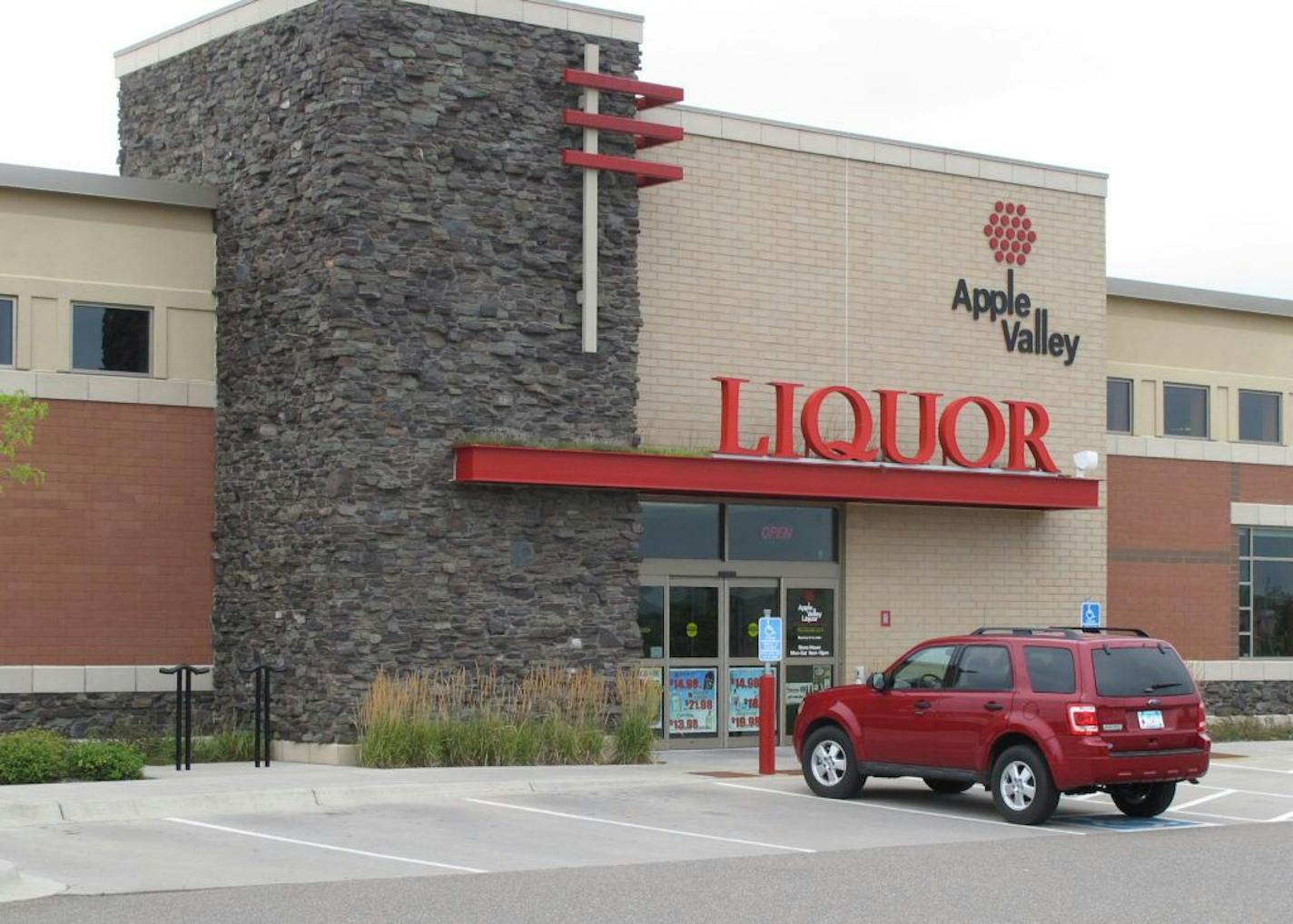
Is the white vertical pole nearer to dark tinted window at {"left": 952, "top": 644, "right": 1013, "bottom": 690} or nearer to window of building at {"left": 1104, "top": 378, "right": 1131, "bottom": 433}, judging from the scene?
dark tinted window at {"left": 952, "top": 644, "right": 1013, "bottom": 690}

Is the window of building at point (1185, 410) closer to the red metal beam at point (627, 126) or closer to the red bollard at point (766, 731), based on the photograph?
the red metal beam at point (627, 126)

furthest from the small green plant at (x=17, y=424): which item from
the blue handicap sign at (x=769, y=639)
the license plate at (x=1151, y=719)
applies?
the license plate at (x=1151, y=719)

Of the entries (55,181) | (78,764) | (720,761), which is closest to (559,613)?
(720,761)

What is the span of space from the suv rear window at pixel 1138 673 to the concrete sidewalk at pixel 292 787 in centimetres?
517

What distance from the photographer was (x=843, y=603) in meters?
27.2

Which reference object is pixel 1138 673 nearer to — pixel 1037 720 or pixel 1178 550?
pixel 1037 720

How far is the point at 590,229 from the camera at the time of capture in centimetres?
2372

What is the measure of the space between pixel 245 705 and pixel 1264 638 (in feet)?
57.9

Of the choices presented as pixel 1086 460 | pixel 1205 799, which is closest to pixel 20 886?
pixel 1205 799

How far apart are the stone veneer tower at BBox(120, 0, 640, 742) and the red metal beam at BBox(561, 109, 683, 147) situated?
31 cm

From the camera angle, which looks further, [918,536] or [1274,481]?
[1274,481]

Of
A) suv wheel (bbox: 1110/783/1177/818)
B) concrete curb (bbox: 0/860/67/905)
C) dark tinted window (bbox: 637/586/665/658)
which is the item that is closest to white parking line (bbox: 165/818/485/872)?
concrete curb (bbox: 0/860/67/905)

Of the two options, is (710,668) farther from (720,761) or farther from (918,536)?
(918,536)

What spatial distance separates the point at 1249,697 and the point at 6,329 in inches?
804
